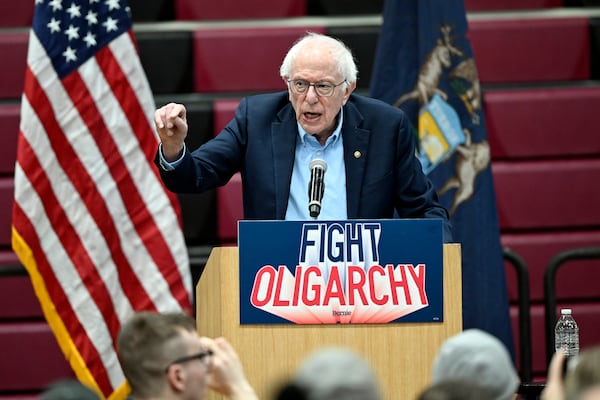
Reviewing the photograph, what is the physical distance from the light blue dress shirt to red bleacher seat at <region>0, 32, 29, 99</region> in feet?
9.02

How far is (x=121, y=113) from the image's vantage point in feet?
19.7

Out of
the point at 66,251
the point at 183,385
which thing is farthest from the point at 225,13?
the point at 183,385

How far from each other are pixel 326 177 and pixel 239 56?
2.55 metres

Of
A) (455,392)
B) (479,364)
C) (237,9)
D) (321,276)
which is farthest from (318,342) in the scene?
(237,9)

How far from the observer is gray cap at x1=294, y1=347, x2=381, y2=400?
2.17m

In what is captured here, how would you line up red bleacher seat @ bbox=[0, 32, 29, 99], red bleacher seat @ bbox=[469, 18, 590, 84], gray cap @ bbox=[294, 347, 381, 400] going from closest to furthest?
gray cap @ bbox=[294, 347, 381, 400] → red bleacher seat @ bbox=[0, 32, 29, 99] → red bleacher seat @ bbox=[469, 18, 590, 84]

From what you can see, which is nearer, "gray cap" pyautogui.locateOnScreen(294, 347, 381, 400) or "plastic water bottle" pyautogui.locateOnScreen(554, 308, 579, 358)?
"gray cap" pyautogui.locateOnScreen(294, 347, 381, 400)

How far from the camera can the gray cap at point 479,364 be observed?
2734mm

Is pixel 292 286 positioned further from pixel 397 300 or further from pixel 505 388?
pixel 505 388

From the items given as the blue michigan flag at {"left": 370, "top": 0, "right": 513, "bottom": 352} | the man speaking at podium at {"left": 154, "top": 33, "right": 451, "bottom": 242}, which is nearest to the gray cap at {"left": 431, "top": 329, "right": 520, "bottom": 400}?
the man speaking at podium at {"left": 154, "top": 33, "right": 451, "bottom": 242}

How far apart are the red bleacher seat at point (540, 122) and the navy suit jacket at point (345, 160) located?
2345 millimetres

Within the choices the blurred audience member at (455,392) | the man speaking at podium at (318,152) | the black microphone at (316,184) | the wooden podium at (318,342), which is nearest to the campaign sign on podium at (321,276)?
the wooden podium at (318,342)

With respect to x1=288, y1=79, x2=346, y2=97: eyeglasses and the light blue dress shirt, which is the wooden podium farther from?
x1=288, y1=79, x2=346, y2=97: eyeglasses

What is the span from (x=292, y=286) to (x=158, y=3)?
138 inches
